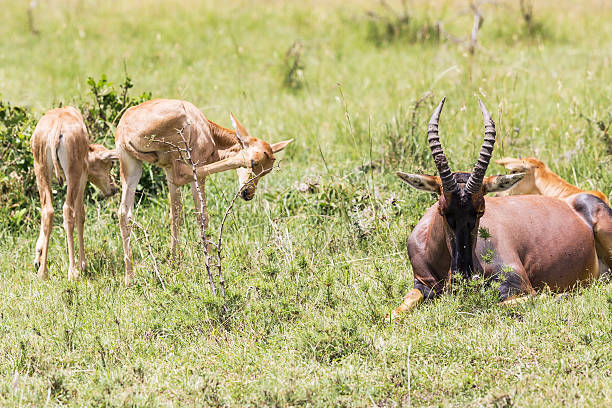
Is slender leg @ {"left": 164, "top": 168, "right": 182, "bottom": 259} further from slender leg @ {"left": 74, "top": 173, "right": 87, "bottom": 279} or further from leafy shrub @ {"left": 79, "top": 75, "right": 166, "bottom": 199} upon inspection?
leafy shrub @ {"left": 79, "top": 75, "right": 166, "bottom": 199}

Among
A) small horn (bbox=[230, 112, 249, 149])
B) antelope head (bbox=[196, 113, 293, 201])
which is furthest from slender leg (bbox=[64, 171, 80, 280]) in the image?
small horn (bbox=[230, 112, 249, 149])

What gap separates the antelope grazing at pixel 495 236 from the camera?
530 cm

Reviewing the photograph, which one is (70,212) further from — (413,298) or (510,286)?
(510,286)

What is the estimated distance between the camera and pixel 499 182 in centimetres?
556

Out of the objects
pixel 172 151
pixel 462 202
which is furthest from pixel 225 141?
pixel 462 202

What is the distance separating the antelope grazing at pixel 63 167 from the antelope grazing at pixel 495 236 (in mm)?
2972

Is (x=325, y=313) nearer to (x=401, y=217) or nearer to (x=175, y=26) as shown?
(x=401, y=217)

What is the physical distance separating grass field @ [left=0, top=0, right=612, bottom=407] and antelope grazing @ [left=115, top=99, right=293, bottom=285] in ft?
1.22

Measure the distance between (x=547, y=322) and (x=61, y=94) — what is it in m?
8.06

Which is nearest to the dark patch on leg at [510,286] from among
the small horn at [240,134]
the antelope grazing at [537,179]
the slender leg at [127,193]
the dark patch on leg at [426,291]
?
the dark patch on leg at [426,291]

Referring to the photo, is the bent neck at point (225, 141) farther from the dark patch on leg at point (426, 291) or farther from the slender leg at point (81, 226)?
the dark patch on leg at point (426, 291)

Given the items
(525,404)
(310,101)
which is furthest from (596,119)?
(525,404)

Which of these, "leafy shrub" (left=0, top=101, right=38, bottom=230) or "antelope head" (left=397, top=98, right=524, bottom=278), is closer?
"antelope head" (left=397, top=98, right=524, bottom=278)

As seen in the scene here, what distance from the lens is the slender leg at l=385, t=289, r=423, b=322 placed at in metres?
5.36
